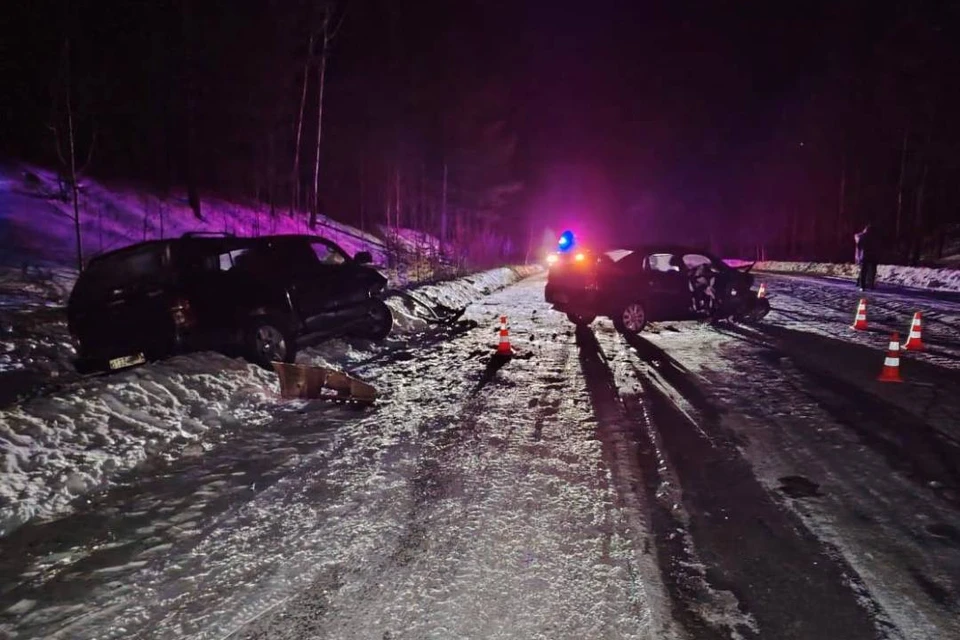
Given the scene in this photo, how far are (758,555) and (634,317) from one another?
27.3 feet

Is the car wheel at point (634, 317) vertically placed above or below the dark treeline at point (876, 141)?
below

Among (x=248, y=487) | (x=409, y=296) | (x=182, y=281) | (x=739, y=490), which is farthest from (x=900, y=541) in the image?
(x=409, y=296)

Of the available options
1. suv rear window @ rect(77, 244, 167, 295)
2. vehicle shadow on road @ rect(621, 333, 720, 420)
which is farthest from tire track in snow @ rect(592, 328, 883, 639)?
suv rear window @ rect(77, 244, 167, 295)

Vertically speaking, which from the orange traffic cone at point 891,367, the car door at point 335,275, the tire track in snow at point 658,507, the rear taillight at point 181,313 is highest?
the car door at point 335,275

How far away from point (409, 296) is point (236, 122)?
17.9 m

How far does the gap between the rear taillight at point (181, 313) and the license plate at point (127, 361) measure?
56 cm

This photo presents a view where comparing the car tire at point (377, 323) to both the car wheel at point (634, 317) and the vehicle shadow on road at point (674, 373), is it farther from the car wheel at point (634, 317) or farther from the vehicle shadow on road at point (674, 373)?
the car wheel at point (634, 317)

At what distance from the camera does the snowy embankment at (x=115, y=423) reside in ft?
14.1

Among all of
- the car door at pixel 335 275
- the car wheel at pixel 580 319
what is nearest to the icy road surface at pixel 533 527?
the car door at pixel 335 275

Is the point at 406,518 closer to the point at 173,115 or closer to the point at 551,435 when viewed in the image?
the point at 551,435

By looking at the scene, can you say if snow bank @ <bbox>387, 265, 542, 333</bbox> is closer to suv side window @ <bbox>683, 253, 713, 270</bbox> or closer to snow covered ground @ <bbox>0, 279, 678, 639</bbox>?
suv side window @ <bbox>683, 253, 713, 270</bbox>

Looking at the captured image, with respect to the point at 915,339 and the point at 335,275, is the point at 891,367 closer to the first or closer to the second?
the point at 915,339

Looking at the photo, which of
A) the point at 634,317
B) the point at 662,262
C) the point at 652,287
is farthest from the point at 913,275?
the point at 634,317

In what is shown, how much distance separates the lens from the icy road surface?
283cm
